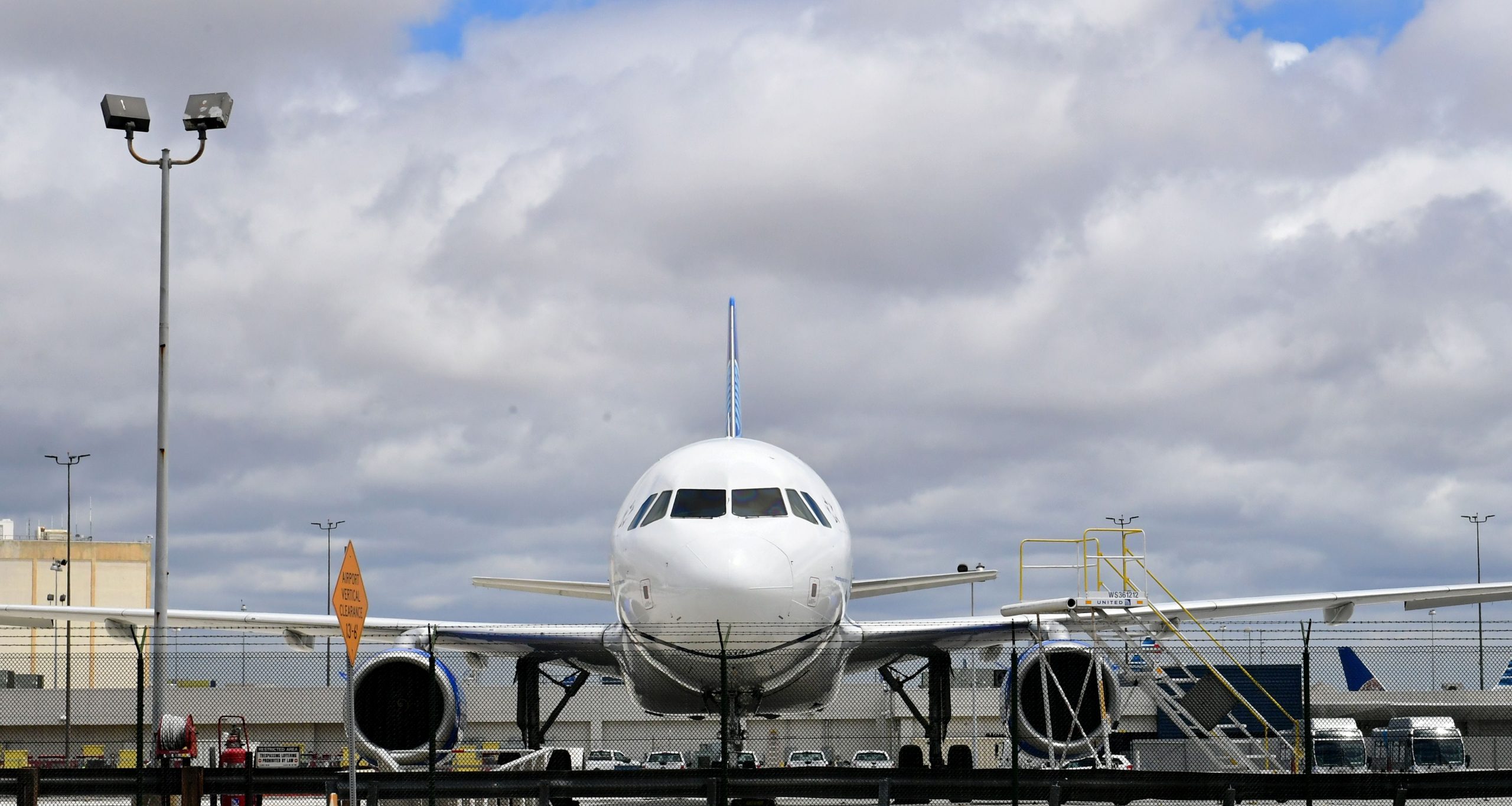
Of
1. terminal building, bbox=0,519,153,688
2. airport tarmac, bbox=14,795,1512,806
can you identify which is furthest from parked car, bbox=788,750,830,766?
terminal building, bbox=0,519,153,688

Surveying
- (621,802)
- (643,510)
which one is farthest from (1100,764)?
(621,802)

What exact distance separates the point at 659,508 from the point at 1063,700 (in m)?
5.32

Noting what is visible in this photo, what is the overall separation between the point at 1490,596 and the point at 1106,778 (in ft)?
29.7

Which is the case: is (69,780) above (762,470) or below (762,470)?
below

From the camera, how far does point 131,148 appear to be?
64.2ft

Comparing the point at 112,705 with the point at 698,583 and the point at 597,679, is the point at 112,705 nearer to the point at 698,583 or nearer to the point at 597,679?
the point at 597,679

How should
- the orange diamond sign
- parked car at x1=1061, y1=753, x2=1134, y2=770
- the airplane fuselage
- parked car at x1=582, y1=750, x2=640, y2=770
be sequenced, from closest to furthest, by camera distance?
the orange diamond sign → the airplane fuselage → parked car at x1=1061, y1=753, x2=1134, y2=770 → parked car at x1=582, y1=750, x2=640, y2=770

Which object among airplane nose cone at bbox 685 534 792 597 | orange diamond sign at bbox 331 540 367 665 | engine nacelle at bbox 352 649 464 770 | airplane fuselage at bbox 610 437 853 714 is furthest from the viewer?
engine nacelle at bbox 352 649 464 770

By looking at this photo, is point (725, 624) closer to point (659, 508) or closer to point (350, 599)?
point (659, 508)

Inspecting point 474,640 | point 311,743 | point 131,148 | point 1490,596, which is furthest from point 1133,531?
point 311,743

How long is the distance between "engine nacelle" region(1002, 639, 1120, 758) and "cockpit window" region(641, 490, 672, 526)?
4.63 m

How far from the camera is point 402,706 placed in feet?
63.6

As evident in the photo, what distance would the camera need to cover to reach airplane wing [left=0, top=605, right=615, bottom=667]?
1955cm

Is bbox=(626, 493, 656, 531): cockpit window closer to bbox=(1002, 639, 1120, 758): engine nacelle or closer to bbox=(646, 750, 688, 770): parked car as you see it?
bbox=(1002, 639, 1120, 758): engine nacelle
